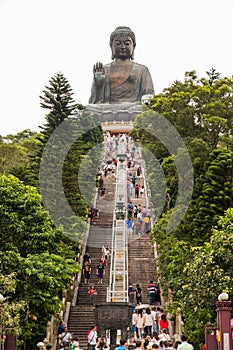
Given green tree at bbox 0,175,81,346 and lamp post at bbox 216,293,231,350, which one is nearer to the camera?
lamp post at bbox 216,293,231,350

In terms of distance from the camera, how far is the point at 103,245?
24016 mm

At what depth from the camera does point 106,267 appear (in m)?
22.6

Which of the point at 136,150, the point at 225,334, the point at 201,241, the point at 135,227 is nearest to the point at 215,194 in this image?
the point at 201,241

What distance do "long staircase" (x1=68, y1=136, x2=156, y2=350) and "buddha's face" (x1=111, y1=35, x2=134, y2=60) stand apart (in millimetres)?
23884

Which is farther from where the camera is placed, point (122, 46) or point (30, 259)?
point (122, 46)

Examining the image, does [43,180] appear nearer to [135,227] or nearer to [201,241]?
[135,227]

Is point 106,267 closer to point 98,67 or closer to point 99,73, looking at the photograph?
point 99,73

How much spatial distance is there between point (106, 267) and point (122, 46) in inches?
1214

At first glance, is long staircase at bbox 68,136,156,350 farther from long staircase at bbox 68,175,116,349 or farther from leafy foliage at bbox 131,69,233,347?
leafy foliage at bbox 131,69,233,347

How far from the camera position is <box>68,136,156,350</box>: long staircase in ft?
62.2

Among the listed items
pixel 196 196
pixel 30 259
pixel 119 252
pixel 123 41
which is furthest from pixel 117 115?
pixel 30 259

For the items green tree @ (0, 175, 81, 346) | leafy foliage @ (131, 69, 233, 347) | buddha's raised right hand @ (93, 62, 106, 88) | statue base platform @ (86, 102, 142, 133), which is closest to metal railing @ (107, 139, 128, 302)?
leafy foliage @ (131, 69, 233, 347)

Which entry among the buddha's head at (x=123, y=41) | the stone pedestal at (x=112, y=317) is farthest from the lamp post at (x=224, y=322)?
the buddha's head at (x=123, y=41)

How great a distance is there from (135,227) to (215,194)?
4.43 m
